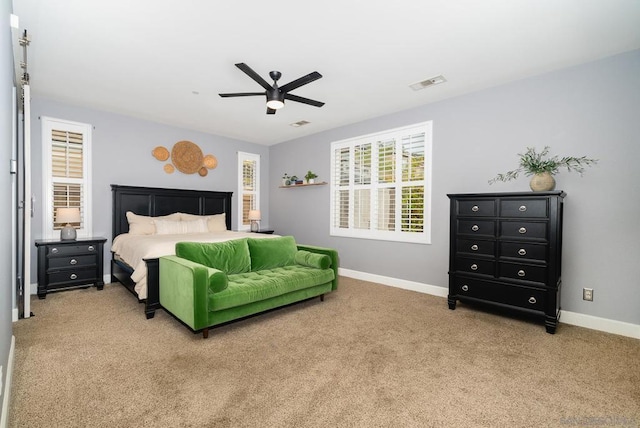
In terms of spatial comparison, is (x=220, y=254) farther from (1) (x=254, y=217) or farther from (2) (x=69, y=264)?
(1) (x=254, y=217)

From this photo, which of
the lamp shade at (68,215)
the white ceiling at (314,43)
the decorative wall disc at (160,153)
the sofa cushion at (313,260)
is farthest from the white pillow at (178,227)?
the sofa cushion at (313,260)

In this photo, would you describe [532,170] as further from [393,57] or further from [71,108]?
[71,108]

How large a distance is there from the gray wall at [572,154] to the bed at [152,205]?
3106 millimetres

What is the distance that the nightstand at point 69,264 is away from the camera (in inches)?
155

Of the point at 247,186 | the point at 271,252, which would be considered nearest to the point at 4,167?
the point at 271,252

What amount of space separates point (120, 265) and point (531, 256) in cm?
505

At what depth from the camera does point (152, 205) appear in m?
5.14

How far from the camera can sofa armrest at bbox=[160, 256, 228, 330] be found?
2701 mm

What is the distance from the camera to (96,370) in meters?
2.23

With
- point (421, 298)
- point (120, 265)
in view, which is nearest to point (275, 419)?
point (421, 298)

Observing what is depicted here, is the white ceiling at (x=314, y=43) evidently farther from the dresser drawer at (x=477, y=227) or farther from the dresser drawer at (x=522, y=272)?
the dresser drawer at (x=522, y=272)

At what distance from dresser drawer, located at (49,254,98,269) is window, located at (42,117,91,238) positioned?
0.54 m

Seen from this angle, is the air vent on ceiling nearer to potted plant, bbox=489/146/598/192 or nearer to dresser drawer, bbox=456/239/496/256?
dresser drawer, bbox=456/239/496/256

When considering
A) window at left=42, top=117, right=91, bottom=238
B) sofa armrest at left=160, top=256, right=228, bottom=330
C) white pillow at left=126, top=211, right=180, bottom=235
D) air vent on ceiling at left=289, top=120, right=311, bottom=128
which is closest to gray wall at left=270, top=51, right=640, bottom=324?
air vent on ceiling at left=289, top=120, right=311, bottom=128
